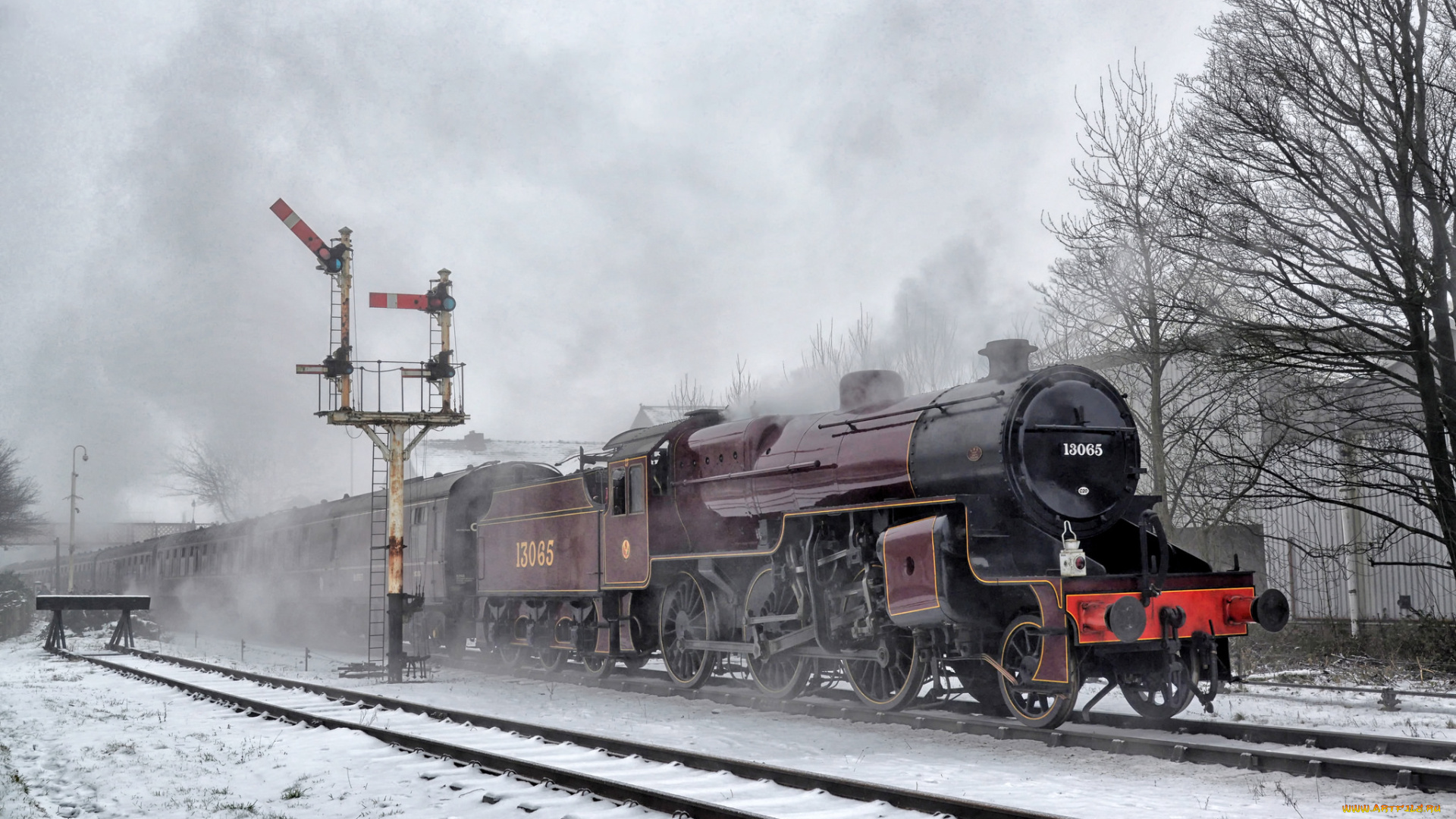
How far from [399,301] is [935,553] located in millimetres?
9902

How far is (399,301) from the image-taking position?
52.6ft

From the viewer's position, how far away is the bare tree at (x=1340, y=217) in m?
12.3

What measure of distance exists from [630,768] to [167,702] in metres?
8.53

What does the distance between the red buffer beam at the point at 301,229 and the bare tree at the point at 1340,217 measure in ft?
38.1

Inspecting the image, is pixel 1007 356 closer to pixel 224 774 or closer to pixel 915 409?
pixel 915 409

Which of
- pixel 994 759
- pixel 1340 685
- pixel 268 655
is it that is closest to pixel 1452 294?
pixel 1340 685

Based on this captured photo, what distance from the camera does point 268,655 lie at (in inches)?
925

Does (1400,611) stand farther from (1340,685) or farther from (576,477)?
(576,477)

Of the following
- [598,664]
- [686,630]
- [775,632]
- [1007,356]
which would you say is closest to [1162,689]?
[1007,356]

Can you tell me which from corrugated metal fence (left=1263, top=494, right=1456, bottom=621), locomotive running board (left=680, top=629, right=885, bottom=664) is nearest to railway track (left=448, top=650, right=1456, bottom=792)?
locomotive running board (left=680, top=629, right=885, bottom=664)

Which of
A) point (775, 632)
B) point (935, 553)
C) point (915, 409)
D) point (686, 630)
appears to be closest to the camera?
point (935, 553)

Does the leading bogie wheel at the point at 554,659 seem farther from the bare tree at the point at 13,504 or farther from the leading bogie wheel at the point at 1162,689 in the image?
the bare tree at the point at 13,504

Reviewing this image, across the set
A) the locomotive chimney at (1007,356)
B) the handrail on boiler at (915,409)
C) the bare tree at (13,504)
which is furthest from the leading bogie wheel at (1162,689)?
the bare tree at (13,504)

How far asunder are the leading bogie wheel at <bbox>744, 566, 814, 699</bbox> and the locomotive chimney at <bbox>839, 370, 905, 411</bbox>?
2008 millimetres
